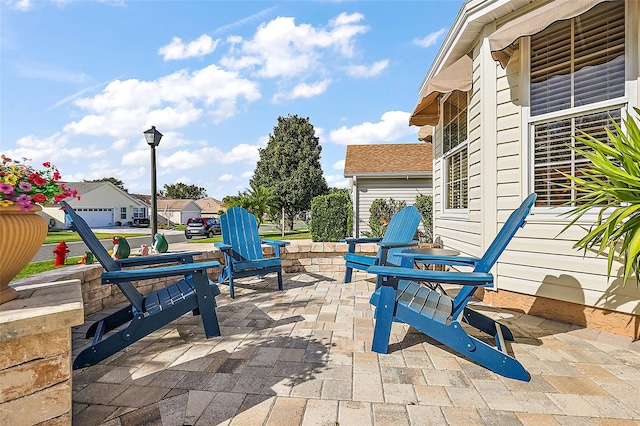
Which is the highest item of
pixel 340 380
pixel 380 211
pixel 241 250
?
pixel 380 211

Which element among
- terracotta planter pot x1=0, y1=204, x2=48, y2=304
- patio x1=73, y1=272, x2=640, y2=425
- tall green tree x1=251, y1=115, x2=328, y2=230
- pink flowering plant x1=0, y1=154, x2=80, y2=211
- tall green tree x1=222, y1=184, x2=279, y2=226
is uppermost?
tall green tree x1=251, y1=115, x2=328, y2=230

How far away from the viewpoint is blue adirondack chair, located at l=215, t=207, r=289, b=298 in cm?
404

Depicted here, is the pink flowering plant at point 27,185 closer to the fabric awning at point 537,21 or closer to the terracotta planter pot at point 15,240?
the terracotta planter pot at point 15,240

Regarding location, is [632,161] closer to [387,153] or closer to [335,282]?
[335,282]

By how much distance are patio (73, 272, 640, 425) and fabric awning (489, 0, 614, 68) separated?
2626 millimetres

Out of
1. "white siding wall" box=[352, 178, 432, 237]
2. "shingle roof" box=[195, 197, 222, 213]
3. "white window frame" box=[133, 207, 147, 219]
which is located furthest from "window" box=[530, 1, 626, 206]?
"shingle roof" box=[195, 197, 222, 213]

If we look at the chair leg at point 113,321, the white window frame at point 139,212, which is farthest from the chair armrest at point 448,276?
the white window frame at point 139,212

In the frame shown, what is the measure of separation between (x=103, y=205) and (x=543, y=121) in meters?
35.6

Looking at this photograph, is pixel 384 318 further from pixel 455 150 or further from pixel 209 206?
pixel 209 206

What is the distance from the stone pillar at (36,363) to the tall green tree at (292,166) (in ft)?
71.8

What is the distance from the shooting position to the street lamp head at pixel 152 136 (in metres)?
6.14

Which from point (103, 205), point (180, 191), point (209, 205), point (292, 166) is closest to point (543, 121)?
point (292, 166)

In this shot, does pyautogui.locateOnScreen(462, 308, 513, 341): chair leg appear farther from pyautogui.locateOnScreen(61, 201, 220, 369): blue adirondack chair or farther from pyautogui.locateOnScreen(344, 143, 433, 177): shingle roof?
pyautogui.locateOnScreen(344, 143, 433, 177): shingle roof

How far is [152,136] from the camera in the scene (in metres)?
6.16
